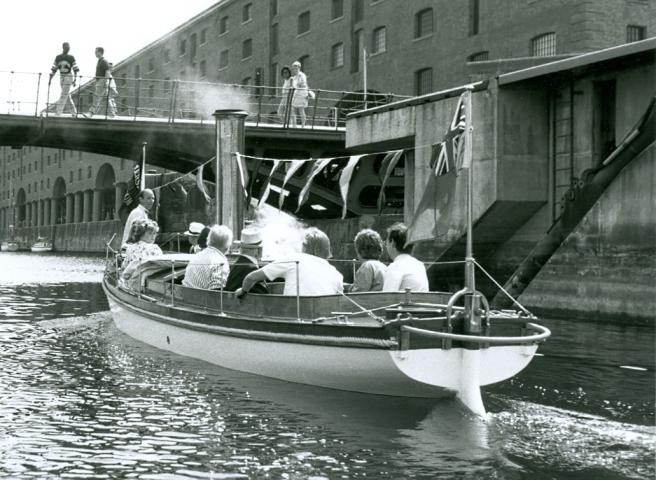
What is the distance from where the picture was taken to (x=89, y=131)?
27859 millimetres

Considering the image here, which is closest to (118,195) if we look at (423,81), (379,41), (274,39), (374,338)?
(274,39)

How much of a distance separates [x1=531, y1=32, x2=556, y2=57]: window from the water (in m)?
21.9

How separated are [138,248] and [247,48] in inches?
1673

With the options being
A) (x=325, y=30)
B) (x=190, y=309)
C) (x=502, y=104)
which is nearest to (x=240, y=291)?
(x=190, y=309)

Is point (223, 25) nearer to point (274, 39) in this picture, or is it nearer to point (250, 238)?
point (274, 39)

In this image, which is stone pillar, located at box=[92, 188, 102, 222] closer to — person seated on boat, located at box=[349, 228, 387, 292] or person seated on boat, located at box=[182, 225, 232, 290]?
person seated on boat, located at box=[182, 225, 232, 290]

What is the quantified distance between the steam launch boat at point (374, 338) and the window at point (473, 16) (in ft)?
88.8

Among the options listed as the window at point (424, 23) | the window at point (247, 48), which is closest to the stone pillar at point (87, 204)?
the window at point (247, 48)

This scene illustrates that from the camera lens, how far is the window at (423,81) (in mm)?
38062

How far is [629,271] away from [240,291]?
8206 mm

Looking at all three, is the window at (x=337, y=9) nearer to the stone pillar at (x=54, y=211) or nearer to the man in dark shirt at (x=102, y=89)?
the man in dark shirt at (x=102, y=89)

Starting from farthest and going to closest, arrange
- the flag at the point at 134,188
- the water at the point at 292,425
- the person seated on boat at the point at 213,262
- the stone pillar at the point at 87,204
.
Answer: the stone pillar at the point at 87,204 < the flag at the point at 134,188 < the person seated on boat at the point at 213,262 < the water at the point at 292,425

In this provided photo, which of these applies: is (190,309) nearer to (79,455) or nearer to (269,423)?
(269,423)

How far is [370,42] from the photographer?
1652 inches
